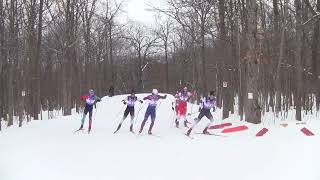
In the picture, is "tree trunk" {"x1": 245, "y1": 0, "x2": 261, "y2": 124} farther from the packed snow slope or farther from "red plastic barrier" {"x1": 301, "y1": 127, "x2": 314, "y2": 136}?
"red plastic barrier" {"x1": 301, "y1": 127, "x2": 314, "y2": 136}

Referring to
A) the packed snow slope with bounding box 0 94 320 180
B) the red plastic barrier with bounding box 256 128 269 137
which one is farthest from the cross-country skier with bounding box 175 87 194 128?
the red plastic barrier with bounding box 256 128 269 137

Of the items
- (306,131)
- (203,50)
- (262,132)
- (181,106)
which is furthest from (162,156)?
(203,50)

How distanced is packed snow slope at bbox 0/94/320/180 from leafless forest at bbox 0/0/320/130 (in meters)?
3.76

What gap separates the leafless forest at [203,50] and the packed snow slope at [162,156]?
12.3ft

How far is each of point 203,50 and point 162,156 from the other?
53.6 ft

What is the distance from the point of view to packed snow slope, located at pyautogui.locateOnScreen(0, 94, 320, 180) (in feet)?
34.4

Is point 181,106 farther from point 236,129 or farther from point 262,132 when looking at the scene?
point 262,132

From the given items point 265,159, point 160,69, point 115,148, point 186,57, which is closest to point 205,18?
point 115,148

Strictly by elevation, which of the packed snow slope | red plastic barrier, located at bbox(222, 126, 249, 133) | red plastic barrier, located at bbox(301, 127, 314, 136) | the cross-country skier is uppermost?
the cross-country skier

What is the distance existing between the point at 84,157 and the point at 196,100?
3202 centimetres

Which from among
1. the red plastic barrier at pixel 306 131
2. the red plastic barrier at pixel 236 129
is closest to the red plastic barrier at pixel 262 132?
the red plastic barrier at pixel 236 129

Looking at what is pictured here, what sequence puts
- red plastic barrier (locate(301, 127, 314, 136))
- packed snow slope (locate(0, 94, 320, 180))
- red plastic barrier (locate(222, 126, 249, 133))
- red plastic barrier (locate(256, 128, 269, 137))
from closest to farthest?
packed snow slope (locate(0, 94, 320, 180)) < red plastic barrier (locate(301, 127, 314, 136)) < red plastic barrier (locate(256, 128, 269, 137)) < red plastic barrier (locate(222, 126, 249, 133))

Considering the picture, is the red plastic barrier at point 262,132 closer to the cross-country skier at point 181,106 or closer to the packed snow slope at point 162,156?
the packed snow slope at point 162,156

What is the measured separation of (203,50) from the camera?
1109 inches
